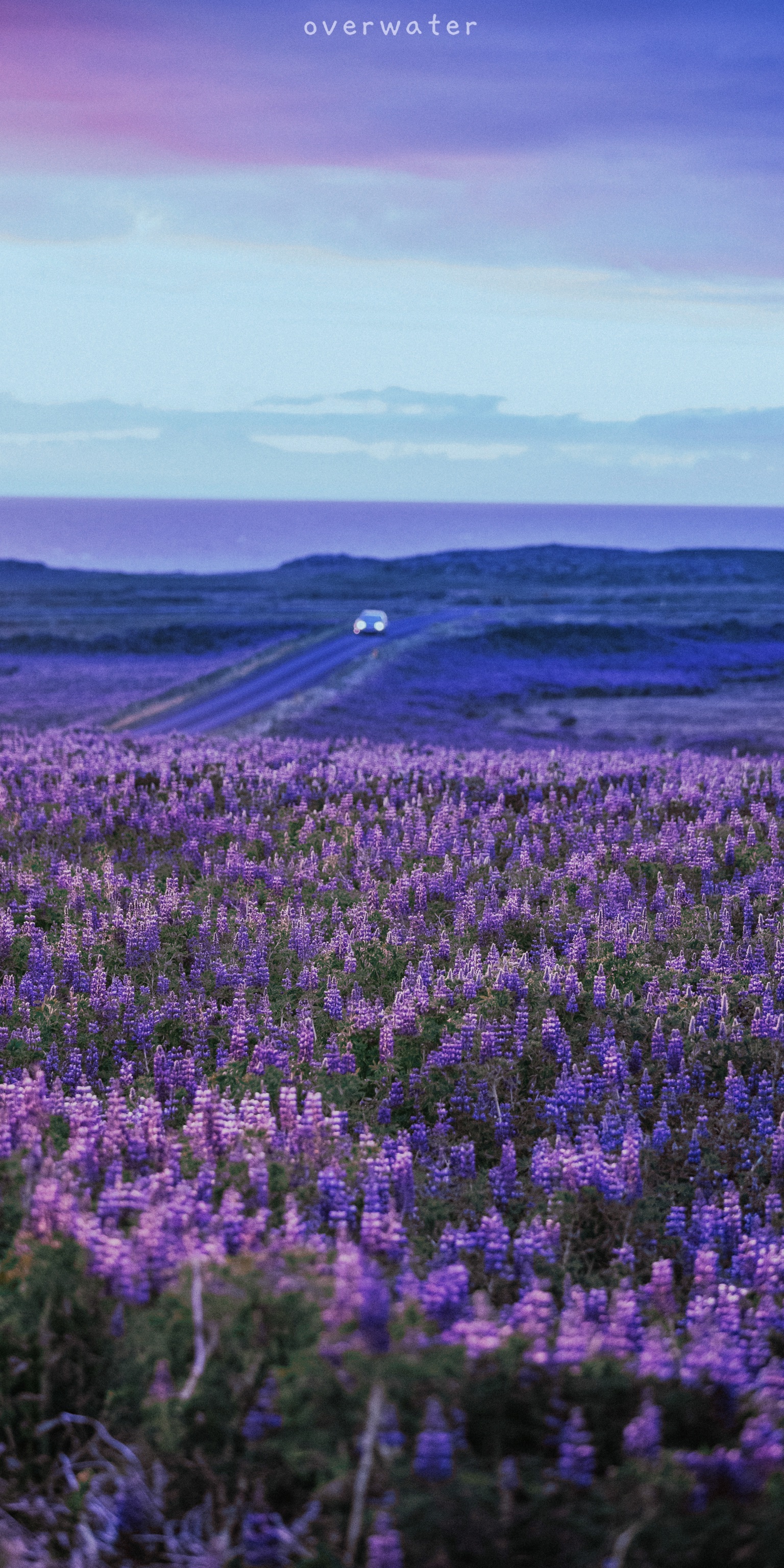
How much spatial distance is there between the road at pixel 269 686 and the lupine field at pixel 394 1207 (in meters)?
19.6

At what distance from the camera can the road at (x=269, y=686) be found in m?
40.2

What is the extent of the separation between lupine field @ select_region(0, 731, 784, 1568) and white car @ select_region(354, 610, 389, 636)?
67.5m

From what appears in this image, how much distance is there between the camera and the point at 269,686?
52281mm

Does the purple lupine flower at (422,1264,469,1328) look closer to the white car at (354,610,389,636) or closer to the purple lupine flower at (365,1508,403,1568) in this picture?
the purple lupine flower at (365,1508,403,1568)

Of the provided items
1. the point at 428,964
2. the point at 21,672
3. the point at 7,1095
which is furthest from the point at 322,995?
the point at 21,672

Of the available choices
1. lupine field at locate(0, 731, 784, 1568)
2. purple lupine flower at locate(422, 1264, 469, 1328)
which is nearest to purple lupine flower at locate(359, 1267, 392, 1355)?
lupine field at locate(0, 731, 784, 1568)

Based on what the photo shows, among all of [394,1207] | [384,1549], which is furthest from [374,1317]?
[394,1207]

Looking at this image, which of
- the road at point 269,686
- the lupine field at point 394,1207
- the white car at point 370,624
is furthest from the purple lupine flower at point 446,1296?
the white car at point 370,624

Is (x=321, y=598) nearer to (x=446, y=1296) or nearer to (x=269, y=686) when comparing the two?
(x=269, y=686)

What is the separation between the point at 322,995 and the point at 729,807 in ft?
28.5

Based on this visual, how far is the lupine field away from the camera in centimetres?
349

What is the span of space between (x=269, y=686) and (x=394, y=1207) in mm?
47303

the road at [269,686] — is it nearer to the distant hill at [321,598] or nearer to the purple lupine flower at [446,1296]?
the distant hill at [321,598]

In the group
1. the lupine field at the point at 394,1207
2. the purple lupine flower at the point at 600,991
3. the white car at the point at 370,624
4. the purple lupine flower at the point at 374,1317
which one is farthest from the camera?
the white car at the point at 370,624
